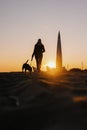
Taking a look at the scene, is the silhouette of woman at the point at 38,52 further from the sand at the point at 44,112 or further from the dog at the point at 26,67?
the sand at the point at 44,112

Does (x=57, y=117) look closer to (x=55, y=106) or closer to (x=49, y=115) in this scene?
(x=49, y=115)

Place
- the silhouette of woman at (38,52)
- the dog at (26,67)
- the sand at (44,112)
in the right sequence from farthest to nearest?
the dog at (26,67)
the silhouette of woman at (38,52)
the sand at (44,112)

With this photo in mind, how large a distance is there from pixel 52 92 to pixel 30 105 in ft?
3.30

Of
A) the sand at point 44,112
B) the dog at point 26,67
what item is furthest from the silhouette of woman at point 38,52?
the sand at point 44,112

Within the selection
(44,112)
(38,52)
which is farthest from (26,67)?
(44,112)

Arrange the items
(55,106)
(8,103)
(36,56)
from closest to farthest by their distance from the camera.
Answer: (55,106), (8,103), (36,56)

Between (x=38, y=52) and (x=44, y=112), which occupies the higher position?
(x=38, y=52)

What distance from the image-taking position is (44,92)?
15.3 feet

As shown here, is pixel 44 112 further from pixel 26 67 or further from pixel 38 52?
pixel 26 67

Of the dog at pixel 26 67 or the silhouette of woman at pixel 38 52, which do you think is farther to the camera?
the dog at pixel 26 67

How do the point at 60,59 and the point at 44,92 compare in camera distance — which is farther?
the point at 60,59

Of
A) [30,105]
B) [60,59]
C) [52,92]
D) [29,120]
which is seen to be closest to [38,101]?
[30,105]

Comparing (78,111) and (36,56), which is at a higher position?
(36,56)

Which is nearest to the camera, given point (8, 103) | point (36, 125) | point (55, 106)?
point (36, 125)
